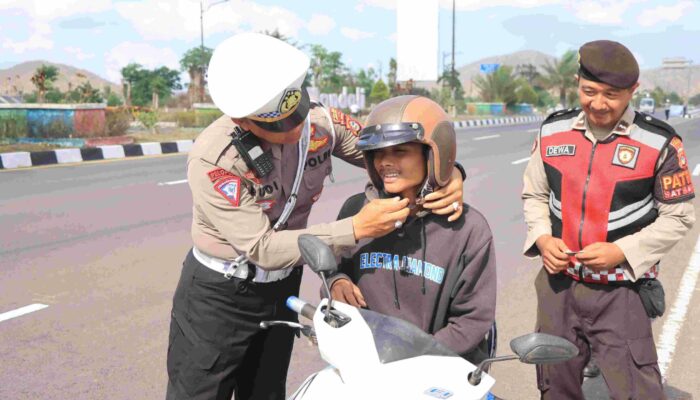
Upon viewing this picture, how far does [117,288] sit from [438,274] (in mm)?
3699

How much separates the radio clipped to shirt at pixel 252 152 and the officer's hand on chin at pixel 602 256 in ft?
3.72

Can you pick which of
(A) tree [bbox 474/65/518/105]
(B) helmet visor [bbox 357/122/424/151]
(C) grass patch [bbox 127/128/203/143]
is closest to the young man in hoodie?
(B) helmet visor [bbox 357/122/424/151]

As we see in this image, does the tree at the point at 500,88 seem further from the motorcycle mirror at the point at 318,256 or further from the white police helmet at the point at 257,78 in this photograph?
the motorcycle mirror at the point at 318,256

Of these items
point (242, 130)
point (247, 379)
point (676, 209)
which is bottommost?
point (247, 379)

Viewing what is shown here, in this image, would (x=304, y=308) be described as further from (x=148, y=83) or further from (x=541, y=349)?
(x=148, y=83)

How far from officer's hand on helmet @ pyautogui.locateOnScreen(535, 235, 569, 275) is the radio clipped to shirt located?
108cm

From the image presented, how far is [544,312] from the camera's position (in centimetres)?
270

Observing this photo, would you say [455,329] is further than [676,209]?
No

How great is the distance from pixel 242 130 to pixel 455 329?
31.9 inches

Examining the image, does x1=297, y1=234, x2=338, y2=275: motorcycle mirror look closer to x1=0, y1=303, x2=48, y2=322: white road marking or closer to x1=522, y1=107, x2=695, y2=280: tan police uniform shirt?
x1=522, y1=107, x2=695, y2=280: tan police uniform shirt

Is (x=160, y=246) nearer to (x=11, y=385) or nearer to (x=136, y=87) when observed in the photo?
(x=11, y=385)

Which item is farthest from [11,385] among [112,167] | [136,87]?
[136,87]

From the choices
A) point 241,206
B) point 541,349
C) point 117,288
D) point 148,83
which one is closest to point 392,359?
point 541,349

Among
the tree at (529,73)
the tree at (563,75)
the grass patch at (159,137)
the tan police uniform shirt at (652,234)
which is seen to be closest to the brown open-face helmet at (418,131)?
the tan police uniform shirt at (652,234)
